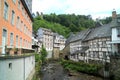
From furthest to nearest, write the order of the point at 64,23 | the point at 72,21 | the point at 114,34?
the point at 64,23
the point at 72,21
the point at 114,34

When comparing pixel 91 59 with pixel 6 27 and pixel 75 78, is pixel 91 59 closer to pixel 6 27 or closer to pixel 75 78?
pixel 75 78

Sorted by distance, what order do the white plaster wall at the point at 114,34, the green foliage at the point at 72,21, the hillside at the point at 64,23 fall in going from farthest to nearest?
the green foliage at the point at 72,21
the hillside at the point at 64,23
the white plaster wall at the point at 114,34

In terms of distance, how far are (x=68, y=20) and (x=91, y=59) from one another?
278 ft

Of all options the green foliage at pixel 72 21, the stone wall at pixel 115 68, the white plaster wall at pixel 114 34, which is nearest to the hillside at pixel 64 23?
the green foliage at pixel 72 21

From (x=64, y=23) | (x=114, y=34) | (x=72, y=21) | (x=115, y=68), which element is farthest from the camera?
(x=64, y=23)

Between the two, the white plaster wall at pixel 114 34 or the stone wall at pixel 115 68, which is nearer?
the stone wall at pixel 115 68

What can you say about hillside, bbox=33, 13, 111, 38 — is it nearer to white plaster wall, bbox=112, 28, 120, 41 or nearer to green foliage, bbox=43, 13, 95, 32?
green foliage, bbox=43, 13, 95, 32

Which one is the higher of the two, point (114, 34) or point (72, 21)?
point (72, 21)

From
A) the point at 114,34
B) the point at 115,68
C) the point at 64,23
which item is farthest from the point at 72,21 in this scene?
the point at 115,68

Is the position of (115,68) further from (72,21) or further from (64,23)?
(64,23)

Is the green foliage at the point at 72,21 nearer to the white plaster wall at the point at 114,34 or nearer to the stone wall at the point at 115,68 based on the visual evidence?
the white plaster wall at the point at 114,34

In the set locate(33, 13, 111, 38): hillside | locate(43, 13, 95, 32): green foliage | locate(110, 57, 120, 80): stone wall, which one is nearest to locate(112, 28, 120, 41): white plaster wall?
locate(110, 57, 120, 80): stone wall

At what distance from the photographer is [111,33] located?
31.4 metres

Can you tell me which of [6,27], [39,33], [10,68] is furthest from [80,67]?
[39,33]
